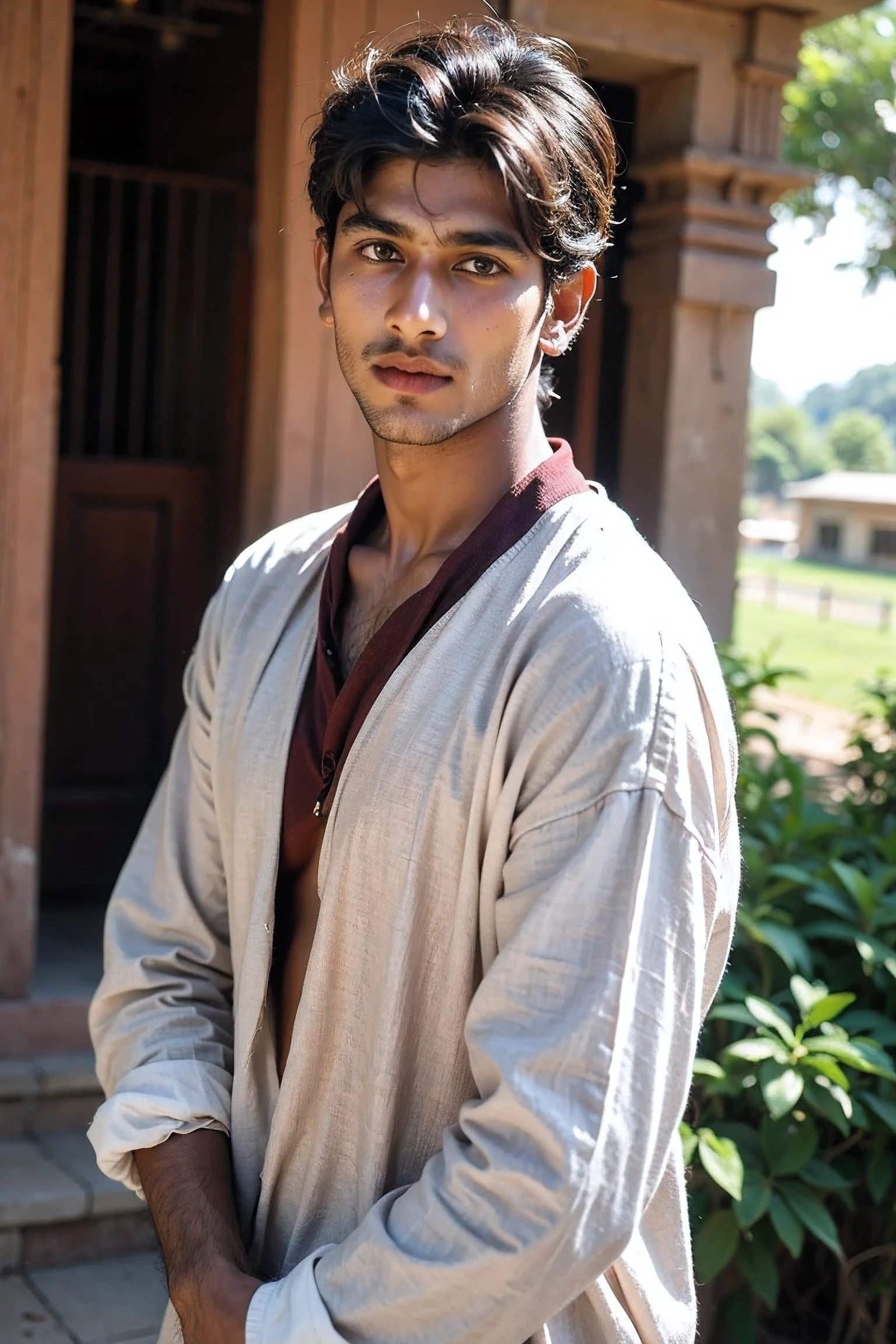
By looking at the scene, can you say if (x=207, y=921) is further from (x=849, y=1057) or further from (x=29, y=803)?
(x=29, y=803)

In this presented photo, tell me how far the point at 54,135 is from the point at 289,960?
2730 mm

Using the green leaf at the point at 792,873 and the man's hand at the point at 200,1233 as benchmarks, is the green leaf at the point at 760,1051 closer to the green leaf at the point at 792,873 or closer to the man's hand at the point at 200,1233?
the green leaf at the point at 792,873

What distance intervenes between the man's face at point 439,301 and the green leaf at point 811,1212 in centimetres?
194

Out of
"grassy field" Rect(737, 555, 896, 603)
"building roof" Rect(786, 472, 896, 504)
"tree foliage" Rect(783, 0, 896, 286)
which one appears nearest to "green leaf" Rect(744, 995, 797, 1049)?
"tree foliage" Rect(783, 0, 896, 286)

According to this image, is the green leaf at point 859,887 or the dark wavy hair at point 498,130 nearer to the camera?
the dark wavy hair at point 498,130

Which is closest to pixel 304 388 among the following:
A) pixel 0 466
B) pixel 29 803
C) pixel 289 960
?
pixel 0 466

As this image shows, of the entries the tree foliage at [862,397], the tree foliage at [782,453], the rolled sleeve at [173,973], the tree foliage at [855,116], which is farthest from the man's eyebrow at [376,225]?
the tree foliage at [782,453]

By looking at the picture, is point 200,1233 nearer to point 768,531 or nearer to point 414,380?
point 414,380

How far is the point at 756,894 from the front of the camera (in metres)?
3.45

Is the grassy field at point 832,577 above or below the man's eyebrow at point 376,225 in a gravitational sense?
below

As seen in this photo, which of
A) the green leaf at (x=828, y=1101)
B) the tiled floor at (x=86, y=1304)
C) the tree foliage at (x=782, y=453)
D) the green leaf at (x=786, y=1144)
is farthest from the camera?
the tree foliage at (x=782, y=453)

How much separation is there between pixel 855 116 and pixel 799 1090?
1010cm

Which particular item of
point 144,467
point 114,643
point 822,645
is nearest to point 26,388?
point 144,467

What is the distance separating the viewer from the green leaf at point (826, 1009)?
297 cm
